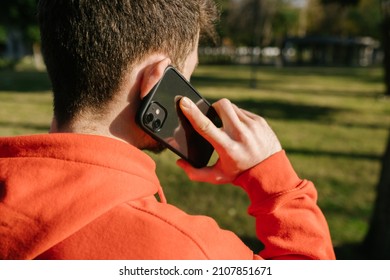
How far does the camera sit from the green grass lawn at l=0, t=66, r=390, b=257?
5328mm

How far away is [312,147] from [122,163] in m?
7.96

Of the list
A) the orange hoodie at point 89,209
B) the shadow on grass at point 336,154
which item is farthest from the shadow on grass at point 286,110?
the orange hoodie at point 89,209

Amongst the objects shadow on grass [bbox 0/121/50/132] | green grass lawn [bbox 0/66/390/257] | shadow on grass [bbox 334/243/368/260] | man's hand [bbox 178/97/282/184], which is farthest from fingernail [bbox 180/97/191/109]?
shadow on grass [bbox 0/121/50/132]

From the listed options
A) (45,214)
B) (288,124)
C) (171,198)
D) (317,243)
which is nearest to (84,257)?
(45,214)

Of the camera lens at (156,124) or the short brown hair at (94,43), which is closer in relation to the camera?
the short brown hair at (94,43)

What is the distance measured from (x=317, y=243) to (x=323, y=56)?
5267cm

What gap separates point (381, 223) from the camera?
13.8 ft

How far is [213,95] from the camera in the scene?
56.1 feet

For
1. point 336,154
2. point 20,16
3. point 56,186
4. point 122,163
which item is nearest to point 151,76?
point 122,163

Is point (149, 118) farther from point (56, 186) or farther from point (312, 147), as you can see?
point (312, 147)

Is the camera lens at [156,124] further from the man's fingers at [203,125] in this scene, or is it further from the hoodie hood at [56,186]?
the hoodie hood at [56,186]

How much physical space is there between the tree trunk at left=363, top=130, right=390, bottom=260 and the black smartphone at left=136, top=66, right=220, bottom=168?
3.08 metres

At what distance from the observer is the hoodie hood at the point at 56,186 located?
997 mm

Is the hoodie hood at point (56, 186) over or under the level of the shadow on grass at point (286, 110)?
over
